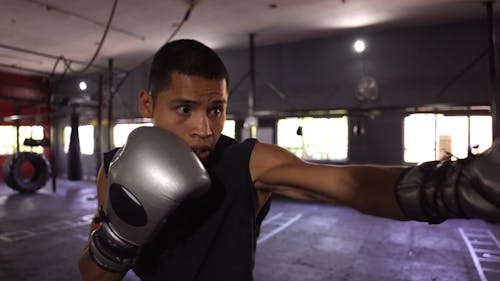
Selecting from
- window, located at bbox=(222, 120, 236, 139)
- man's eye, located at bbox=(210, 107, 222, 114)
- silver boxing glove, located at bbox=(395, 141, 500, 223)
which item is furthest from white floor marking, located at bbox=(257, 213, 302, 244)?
silver boxing glove, located at bbox=(395, 141, 500, 223)

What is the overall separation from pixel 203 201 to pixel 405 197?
553 mm

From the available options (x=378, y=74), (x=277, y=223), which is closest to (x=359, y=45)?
(x=378, y=74)

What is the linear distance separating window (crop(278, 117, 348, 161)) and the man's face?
7.12 meters

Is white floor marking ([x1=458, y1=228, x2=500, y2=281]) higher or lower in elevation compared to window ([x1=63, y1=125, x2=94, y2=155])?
lower

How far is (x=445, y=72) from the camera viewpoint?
7.23 m

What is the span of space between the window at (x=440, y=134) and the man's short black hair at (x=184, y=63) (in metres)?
7.04

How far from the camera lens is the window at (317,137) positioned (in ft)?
27.1

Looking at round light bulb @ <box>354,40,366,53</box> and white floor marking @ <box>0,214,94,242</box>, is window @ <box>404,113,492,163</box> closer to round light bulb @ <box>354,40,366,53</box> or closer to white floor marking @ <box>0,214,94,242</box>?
round light bulb @ <box>354,40,366,53</box>

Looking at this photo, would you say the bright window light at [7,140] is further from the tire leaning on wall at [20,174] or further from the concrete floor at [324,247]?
the concrete floor at [324,247]

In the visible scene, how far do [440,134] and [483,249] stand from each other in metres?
3.27

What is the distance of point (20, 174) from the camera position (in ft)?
31.1

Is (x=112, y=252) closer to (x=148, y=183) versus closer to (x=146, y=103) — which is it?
(x=148, y=183)

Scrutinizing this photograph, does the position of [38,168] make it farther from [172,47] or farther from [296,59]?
[172,47]

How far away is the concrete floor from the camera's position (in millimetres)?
3818
